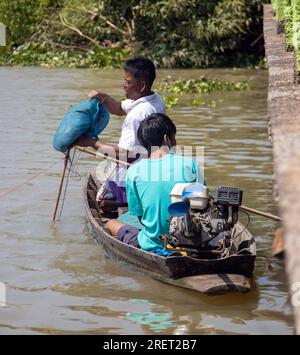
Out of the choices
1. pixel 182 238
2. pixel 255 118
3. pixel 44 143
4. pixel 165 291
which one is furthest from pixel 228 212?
Answer: pixel 255 118

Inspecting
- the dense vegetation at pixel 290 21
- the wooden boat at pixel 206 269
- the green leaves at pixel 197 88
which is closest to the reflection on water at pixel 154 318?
the wooden boat at pixel 206 269

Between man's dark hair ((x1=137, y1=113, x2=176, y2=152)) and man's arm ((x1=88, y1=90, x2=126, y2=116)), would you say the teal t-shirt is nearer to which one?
man's dark hair ((x1=137, y1=113, x2=176, y2=152))

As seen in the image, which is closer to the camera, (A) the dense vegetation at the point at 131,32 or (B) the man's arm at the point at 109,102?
(B) the man's arm at the point at 109,102

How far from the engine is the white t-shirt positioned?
1.44 meters

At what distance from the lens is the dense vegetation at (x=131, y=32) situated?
2188cm

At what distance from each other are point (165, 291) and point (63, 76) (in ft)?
50.5

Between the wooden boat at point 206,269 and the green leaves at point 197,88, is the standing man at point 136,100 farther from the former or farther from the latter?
the green leaves at point 197,88

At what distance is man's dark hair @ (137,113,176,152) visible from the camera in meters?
6.75

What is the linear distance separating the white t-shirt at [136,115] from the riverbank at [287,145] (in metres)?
1.01

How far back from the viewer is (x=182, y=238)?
6770mm

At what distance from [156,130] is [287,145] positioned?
1.54m

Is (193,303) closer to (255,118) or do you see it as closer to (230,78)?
(255,118)

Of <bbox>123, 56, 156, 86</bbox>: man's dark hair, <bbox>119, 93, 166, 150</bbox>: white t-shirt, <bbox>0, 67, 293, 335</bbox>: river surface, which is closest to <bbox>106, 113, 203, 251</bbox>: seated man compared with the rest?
<bbox>0, 67, 293, 335</bbox>: river surface

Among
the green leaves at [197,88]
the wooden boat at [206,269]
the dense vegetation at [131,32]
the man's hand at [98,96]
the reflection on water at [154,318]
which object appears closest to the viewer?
the reflection on water at [154,318]
